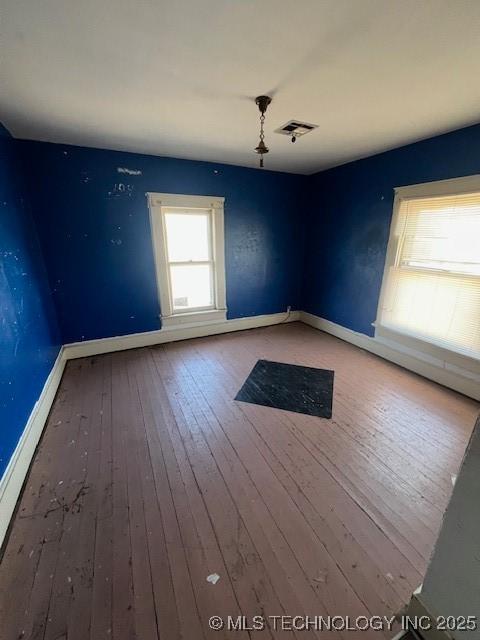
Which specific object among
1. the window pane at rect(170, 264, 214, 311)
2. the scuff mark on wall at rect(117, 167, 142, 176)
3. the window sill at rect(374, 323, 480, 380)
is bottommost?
the window sill at rect(374, 323, 480, 380)

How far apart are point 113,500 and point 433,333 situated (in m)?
3.14

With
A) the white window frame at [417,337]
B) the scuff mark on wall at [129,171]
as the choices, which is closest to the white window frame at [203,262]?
the scuff mark on wall at [129,171]

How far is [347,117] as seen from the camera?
2082 mm

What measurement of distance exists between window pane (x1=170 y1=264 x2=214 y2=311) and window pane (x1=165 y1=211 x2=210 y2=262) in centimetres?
14

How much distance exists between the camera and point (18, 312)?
194 cm

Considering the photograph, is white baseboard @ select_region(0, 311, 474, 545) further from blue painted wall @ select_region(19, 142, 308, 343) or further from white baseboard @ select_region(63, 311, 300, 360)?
blue painted wall @ select_region(19, 142, 308, 343)

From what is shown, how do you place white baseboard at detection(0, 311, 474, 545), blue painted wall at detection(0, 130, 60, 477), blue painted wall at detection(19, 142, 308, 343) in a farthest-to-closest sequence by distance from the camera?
blue painted wall at detection(19, 142, 308, 343)
blue painted wall at detection(0, 130, 60, 477)
white baseboard at detection(0, 311, 474, 545)

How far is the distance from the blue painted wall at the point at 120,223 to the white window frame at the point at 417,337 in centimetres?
169

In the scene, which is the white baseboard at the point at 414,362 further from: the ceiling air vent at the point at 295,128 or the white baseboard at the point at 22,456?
the white baseboard at the point at 22,456

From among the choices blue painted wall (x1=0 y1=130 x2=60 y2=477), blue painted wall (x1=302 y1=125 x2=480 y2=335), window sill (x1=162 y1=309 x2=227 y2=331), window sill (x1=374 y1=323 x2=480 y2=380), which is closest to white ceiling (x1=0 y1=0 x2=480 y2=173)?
blue painted wall (x1=302 y1=125 x2=480 y2=335)

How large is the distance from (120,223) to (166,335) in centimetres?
153

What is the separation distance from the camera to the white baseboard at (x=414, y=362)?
8.07 feet

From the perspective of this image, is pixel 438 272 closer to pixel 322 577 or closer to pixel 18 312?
pixel 322 577

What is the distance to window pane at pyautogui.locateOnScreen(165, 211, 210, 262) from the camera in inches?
136
